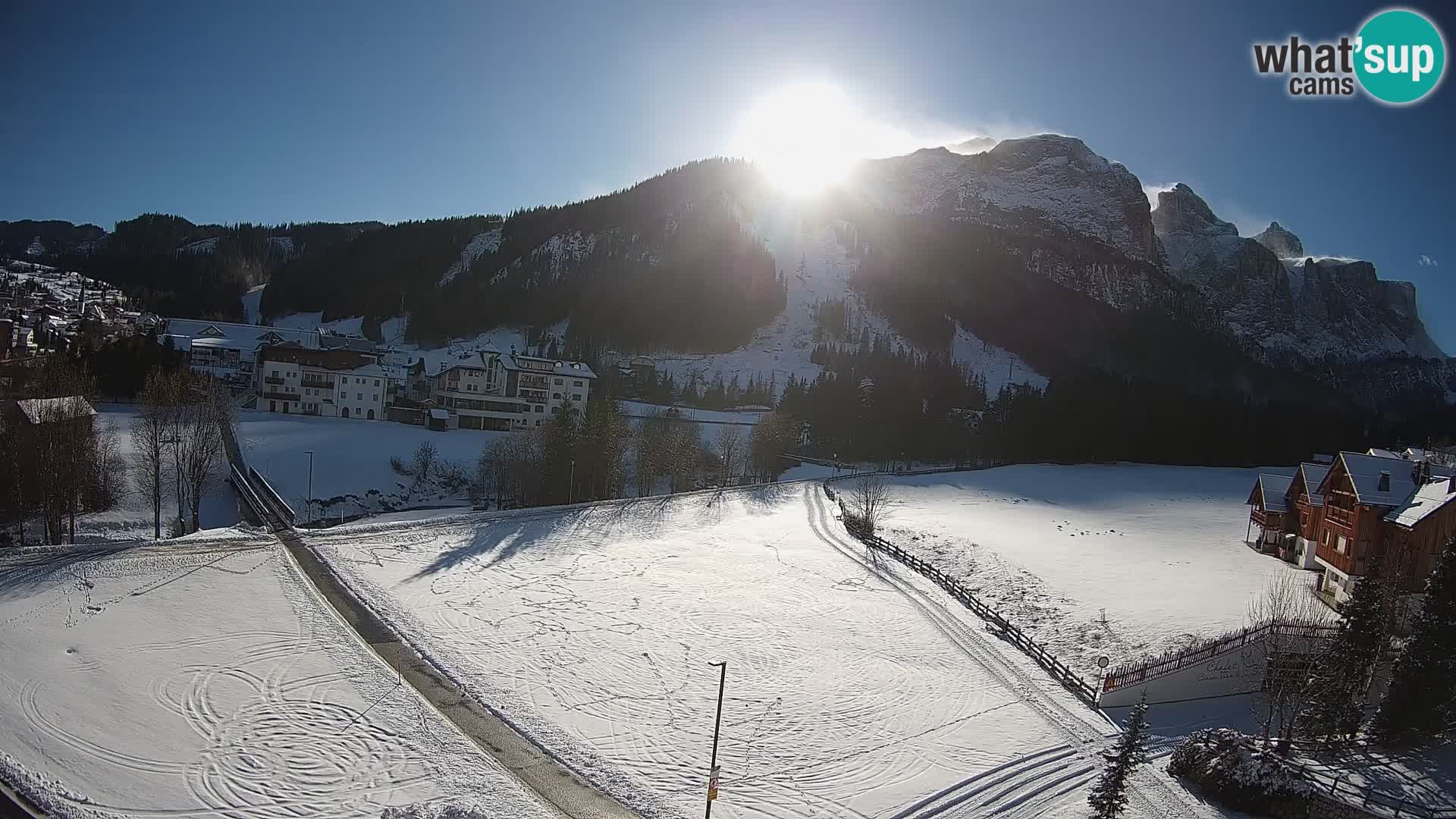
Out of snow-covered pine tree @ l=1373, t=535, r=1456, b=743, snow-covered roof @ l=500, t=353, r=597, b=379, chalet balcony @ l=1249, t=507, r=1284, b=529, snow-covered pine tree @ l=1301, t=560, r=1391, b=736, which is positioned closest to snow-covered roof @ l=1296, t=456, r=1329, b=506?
chalet balcony @ l=1249, t=507, r=1284, b=529

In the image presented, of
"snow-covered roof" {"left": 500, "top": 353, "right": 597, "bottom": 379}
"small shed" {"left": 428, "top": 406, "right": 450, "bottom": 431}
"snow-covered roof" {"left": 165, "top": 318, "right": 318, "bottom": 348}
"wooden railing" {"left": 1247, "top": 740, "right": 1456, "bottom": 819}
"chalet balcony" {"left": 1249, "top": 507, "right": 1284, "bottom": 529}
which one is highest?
"snow-covered roof" {"left": 165, "top": 318, "right": 318, "bottom": 348}

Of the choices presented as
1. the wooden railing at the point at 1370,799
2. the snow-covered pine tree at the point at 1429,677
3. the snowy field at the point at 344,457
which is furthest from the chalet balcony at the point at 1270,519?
the snowy field at the point at 344,457

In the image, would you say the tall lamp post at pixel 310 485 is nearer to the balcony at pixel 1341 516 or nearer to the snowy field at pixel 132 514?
the snowy field at pixel 132 514

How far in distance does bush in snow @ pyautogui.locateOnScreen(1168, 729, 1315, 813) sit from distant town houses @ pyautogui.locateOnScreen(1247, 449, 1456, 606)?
10.2 m

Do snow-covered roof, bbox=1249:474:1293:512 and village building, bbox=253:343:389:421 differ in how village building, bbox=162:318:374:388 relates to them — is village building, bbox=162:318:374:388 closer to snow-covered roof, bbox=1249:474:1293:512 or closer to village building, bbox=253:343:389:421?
village building, bbox=253:343:389:421

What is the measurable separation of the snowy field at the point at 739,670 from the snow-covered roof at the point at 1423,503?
18.2 m

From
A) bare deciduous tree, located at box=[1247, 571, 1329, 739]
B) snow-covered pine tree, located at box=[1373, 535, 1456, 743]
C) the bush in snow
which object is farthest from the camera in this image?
bare deciduous tree, located at box=[1247, 571, 1329, 739]

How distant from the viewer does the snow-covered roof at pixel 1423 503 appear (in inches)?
1221

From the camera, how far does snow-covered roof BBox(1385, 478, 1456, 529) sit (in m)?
31.0

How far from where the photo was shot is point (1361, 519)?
33.7 meters

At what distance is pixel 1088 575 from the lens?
3947 cm

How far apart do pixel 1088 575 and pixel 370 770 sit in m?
35.4

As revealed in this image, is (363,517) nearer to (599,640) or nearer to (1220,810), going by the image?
(599,640)

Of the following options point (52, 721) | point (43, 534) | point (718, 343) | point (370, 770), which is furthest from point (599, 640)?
point (718, 343)
